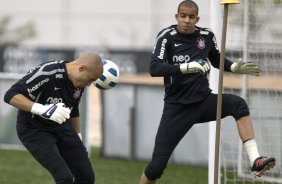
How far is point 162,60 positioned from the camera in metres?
9.23

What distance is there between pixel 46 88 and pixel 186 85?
1711mm

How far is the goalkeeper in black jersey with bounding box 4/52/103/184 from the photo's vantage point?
8.30m

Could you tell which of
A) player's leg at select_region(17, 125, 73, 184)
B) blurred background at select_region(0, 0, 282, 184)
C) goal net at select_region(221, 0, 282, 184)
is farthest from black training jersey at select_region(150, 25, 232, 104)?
goal net at select_region(221, 0, 282, 184)

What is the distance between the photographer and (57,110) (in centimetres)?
Answer: 813

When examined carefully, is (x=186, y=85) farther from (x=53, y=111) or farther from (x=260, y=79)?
(x=260, y=79)

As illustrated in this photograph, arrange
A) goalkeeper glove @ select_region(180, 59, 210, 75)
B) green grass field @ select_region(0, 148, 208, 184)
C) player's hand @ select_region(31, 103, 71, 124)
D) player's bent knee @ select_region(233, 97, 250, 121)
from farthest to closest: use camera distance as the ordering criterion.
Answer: green grass field @ select_region(0, 148, 208, 184), player's bent knee @ select_region(233, 97, 250, 121), goalkeeper glove @ select_region(180, 59, 210, 75), player's hand @ select_region(31, 103, 71, 124)

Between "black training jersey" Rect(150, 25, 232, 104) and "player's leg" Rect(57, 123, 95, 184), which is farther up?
"black training jersey" Rect(150, 25, 232, 104)

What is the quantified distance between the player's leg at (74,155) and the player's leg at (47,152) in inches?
5.5

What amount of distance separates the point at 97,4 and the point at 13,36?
3.68 meters

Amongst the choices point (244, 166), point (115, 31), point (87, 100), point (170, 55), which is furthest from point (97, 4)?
point (170, 55)

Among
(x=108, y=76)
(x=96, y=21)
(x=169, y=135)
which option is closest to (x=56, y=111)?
(x=108, y=76)

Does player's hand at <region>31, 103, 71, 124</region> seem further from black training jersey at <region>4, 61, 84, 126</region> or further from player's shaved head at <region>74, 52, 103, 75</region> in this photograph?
player's shaved head at <region>74, 52, 103, 75</region>

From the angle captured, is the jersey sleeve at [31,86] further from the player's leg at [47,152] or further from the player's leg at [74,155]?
the player's leg at [74,155]

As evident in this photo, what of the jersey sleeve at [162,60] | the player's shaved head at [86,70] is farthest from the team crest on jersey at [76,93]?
the jersey sleeve at [162,60]
